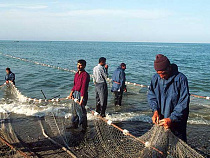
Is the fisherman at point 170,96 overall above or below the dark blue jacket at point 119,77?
above

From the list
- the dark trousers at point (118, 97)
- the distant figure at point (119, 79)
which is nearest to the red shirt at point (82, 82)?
the distant figure at point (119, 79)

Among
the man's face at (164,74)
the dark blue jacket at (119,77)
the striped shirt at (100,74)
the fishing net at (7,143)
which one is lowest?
the fishing net at (7,143)

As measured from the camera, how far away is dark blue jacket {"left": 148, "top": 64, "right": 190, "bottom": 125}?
3064 mm

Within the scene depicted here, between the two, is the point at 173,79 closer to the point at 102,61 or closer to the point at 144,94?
the point at 102,61

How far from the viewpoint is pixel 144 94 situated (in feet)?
39.2

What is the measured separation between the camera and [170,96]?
318cm

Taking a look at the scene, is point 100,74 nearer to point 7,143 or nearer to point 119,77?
point 119,77

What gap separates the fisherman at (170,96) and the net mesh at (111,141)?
18 cm

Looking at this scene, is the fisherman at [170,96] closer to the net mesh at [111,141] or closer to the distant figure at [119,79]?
the net mesh at [111,141]

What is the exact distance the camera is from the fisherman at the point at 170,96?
3039mm

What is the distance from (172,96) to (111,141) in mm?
2586

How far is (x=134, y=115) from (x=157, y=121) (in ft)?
16.7

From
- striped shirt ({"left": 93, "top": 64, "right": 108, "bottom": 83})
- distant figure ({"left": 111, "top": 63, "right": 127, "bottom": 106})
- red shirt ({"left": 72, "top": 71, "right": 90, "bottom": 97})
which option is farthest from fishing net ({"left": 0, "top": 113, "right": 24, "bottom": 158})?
distant figure ({"left": 111, "top": 63, "right": 127, "bottom": 106})

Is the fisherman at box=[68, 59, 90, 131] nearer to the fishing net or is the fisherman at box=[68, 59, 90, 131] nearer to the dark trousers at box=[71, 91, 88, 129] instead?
the dark trousers at box=[71, 91, 88, 129]
